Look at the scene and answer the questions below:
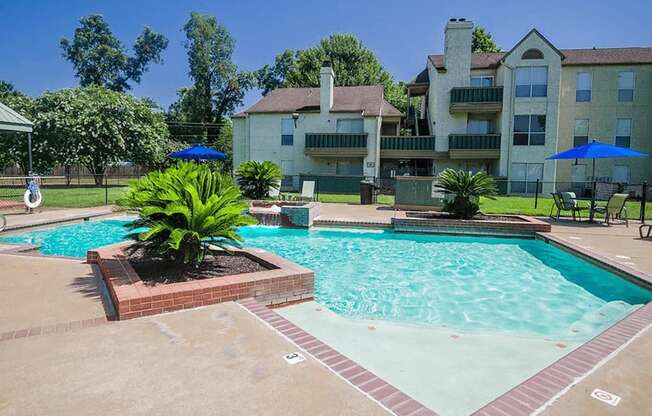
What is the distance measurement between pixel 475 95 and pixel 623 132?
995 cm

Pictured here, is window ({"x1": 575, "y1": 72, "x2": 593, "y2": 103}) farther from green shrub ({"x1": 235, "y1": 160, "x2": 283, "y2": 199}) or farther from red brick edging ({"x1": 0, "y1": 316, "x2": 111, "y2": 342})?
red brick edging ({"x1": 0, "y1": 316, "x2": 111, "y2": 342})

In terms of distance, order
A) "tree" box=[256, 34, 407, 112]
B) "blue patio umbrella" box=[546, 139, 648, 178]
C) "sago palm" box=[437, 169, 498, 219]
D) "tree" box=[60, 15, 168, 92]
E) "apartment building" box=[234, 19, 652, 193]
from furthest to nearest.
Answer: "tree" box=[60, 15, 168, 92], "tree" box=[256, 34, 407, 112], "apartment building" box=[234, 19, 652, 193], "blue patio umbrella" box=[546, 139, 648, 178], "sago palm" box=[437, 169, 498, 219]

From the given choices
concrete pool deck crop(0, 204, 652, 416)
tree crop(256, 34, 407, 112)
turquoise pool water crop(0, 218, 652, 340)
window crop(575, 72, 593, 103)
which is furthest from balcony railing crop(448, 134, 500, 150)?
concrete pool deck crop(0, 204, 652, 416)

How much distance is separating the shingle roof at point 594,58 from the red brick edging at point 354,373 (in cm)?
2578

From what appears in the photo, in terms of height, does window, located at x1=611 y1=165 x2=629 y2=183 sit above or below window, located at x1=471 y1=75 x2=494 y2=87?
below

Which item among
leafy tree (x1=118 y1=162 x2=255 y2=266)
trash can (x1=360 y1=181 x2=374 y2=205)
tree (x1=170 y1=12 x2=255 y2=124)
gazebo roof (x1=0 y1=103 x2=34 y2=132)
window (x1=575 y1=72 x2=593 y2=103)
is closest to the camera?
leafy tree (x1=118 y1=162 x2=255 y2=266)

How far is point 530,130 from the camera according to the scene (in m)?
24.8

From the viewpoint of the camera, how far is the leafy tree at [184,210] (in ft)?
16.1

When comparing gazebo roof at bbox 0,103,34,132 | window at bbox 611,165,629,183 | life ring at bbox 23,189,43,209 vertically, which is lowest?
life ring at bbox 23,189,43,209

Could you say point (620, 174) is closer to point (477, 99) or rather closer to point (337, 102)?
point (477, 99)

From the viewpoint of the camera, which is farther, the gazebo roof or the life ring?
the gazebo roof

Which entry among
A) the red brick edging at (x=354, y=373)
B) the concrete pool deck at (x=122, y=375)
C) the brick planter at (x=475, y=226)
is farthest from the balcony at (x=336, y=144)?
the red brick edging at (x=354, y=373)

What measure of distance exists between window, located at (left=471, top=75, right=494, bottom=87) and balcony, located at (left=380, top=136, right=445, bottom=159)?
202 inches

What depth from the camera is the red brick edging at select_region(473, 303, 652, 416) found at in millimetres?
2506
